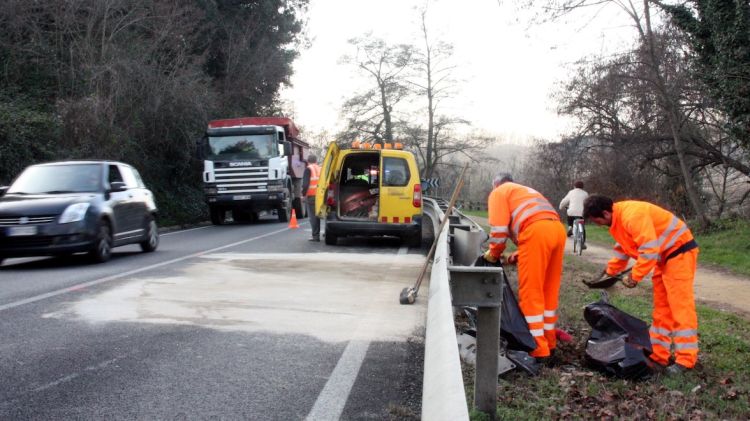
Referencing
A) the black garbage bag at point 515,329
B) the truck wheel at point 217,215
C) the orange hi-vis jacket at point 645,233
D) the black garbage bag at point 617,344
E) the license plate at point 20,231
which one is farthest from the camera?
the truck wheel at point 217,215

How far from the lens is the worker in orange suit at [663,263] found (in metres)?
5.02

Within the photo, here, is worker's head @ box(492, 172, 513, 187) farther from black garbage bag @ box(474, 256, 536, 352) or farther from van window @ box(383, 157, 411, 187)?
van window @ box(383, 157, 411, 187)

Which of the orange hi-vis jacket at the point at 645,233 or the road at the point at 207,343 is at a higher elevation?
the orange hi-vis jacket at the point at 645,233

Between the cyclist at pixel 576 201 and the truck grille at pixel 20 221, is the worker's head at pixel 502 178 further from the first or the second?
the cyclist at pixel 576 201

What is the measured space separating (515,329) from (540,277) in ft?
1.72

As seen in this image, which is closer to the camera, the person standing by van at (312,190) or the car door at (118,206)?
the car door at (118,206)

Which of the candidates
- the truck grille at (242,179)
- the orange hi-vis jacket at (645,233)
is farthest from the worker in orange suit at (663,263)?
the truck grille at (242,179)

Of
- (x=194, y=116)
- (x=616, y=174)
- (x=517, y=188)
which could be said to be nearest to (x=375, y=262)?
(x=517, y=188)

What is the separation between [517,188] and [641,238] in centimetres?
112

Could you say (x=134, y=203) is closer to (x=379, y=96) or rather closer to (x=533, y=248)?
(x=533, y=248)

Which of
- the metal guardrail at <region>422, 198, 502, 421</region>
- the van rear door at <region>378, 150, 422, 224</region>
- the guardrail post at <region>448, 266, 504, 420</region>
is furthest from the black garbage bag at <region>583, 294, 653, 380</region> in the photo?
the van rear door at <region>378, 150, 422, 224</region>

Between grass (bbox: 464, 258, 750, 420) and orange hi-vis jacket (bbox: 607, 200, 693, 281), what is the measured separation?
0.79 meters

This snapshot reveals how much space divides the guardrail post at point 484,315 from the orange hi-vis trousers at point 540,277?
1413 millimetres

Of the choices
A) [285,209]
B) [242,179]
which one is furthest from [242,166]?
[285,209]
